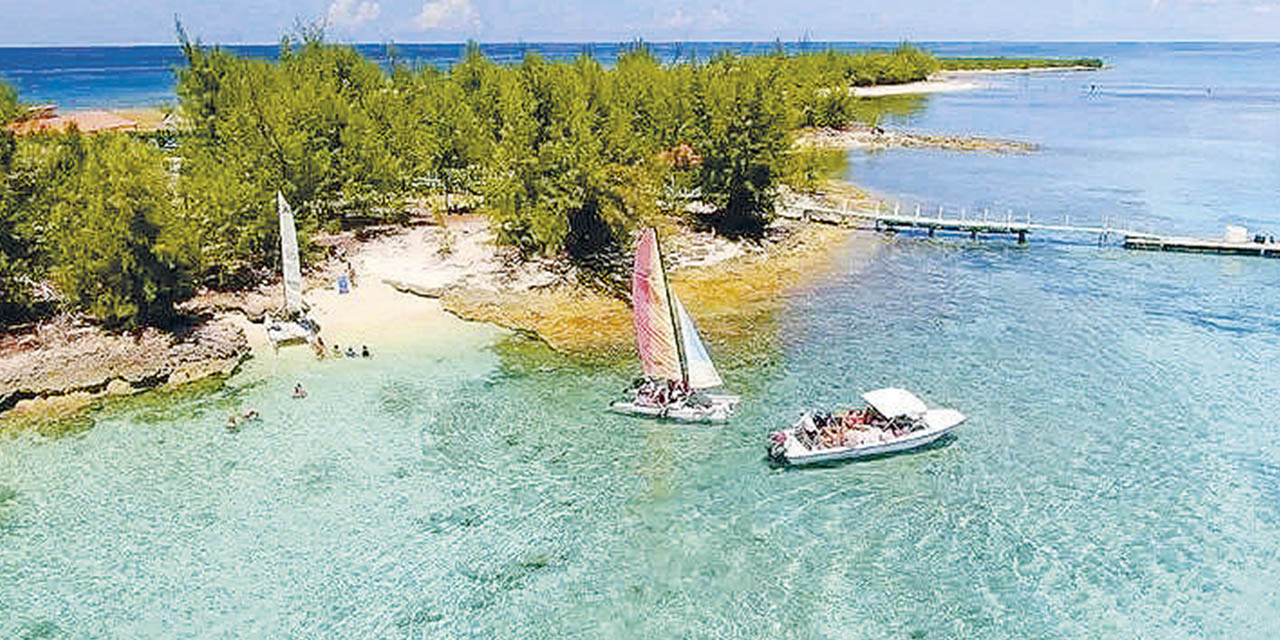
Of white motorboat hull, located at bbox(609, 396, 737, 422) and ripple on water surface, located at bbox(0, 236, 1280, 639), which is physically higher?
white motorboat hull, located at bbox(609, 396, 737, 422)

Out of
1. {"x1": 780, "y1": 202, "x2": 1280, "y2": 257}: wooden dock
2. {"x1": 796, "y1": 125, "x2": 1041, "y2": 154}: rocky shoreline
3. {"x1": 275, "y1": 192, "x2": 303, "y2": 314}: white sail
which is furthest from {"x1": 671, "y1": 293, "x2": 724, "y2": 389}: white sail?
{"x1": 796, "y1": 125, "x2": 1041, "y2": 154}: rocky shoreline

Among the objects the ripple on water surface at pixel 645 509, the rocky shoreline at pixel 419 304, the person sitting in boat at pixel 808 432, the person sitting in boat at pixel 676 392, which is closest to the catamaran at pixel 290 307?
the rocky shoreline at pixel 419 304

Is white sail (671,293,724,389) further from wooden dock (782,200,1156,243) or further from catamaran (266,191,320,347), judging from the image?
wooden dock (782,200,1156,243)

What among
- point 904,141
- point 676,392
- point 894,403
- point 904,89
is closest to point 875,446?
point 894,403

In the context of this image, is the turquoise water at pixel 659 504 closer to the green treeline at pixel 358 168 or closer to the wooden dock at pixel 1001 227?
the green treeline at pixel 358 168

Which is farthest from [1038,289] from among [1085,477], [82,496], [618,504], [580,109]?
[82,496]

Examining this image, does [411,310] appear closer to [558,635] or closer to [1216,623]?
[558,635]
